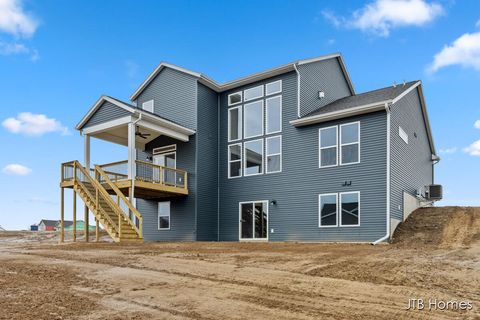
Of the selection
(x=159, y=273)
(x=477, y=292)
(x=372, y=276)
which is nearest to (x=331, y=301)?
(x=372, y=276)

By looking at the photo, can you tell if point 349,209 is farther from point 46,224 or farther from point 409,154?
point 46,224

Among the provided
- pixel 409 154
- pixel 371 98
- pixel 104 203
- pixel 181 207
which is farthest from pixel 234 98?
pixel 409 154

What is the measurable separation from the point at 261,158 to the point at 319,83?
13.8ft

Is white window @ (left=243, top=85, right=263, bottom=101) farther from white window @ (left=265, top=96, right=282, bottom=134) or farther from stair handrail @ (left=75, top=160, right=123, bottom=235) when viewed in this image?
stair handrail @ (left=75, top=160, right=123, bottom=235)

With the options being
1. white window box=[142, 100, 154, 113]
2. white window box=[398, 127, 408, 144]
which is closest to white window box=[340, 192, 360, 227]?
white window box=[398, 127, 408, 144]

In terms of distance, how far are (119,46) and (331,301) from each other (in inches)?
577

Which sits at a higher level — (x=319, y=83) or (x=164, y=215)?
(x=319, y=83)

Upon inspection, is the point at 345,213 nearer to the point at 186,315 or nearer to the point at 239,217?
the point at 239,217

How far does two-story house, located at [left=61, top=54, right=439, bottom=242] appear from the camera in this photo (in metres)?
14.3

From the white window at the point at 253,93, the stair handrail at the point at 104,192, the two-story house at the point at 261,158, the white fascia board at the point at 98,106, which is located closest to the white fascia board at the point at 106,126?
the two-story house at the point at 261,158

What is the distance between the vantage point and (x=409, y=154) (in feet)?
54.2

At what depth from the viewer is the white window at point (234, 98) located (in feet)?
59.7

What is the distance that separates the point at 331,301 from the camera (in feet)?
17.0

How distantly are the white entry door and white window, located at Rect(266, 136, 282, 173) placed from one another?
169 inches
